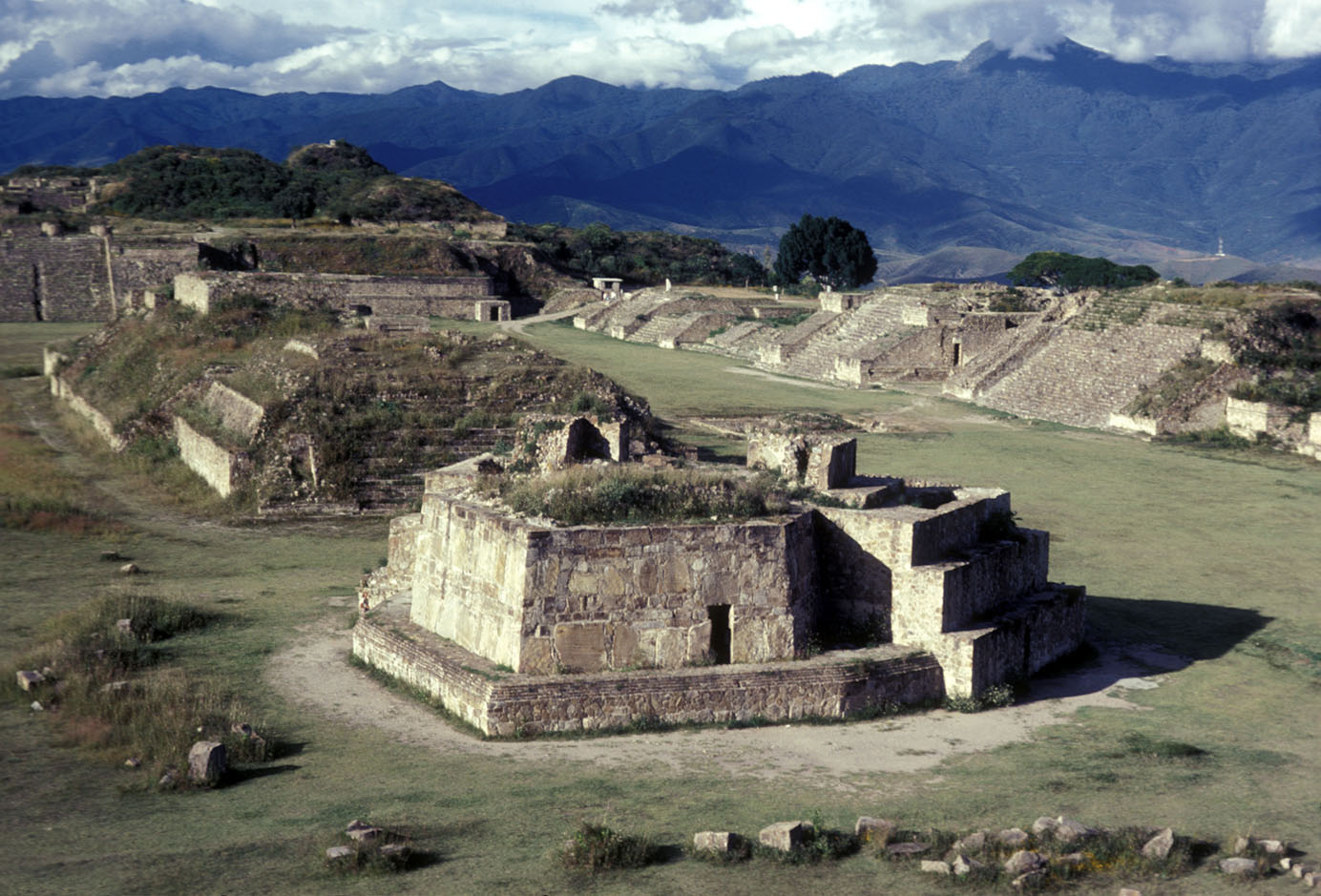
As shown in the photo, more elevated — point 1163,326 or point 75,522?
point 1163,326

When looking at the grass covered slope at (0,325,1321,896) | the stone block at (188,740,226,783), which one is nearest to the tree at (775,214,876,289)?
the grass covered slope at (0,325,1321,896)

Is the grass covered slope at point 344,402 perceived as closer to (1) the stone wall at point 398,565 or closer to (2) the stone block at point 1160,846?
(1) the stone wall at point 398,565

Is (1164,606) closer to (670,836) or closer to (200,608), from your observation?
(670,836)

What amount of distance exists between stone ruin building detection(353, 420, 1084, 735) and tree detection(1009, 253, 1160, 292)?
234 feet

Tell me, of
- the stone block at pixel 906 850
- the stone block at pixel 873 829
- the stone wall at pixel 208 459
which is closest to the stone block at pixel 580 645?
the stone block at pixel 873 829

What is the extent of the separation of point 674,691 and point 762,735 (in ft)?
2.96

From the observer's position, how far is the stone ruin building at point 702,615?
12672mm

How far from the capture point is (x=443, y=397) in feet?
87.7

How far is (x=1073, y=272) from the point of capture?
89312 mm

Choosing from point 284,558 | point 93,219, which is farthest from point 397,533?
point 93,219

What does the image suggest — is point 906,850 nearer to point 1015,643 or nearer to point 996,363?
point 1015,643

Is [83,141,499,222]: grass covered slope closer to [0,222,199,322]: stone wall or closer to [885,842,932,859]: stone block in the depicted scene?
[0,222,199,322]: stone wall

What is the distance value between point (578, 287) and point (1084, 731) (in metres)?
56.9

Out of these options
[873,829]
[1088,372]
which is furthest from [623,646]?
[1088,372]
